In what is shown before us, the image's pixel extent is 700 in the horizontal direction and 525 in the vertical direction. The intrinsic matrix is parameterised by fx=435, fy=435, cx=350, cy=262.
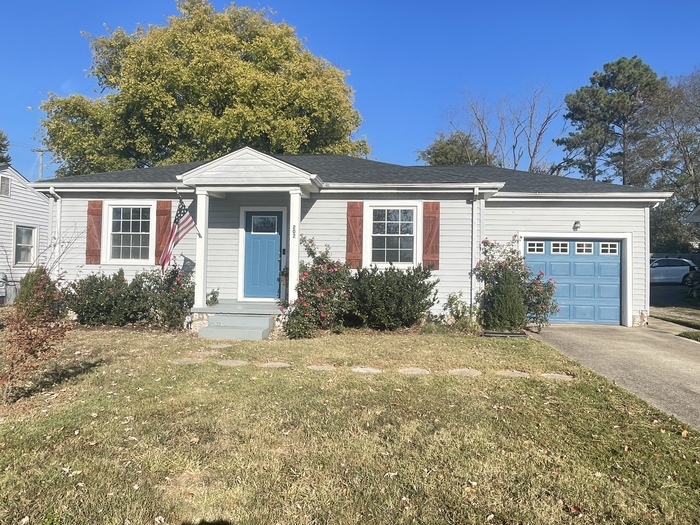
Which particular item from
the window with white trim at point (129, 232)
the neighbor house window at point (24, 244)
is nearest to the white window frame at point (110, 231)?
the window with white trim at point (129, 232)

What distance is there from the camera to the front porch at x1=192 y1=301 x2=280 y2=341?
25.7 feet

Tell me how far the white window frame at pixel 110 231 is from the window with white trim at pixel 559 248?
8714mm

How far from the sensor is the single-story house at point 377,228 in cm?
911

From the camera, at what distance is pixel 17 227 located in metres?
14.8

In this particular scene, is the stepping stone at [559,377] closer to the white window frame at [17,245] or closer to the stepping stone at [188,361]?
the stepping stone at [188,361]

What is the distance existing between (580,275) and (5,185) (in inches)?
681

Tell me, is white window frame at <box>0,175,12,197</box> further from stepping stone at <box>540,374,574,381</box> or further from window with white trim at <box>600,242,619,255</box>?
window with white trim at <box>600,242,619,255</box>

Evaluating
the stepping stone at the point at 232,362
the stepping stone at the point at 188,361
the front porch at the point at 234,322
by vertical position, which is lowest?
the stepping stone at the point at 188,361

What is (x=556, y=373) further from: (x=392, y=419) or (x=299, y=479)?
(x=299, y=479)

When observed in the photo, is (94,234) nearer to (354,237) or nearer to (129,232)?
(129,232)

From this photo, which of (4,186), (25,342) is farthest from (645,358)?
(4,186)

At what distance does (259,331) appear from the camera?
310 inches

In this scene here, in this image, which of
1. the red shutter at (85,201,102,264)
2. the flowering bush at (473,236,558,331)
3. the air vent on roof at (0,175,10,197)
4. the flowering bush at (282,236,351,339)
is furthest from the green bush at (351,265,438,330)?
the air vent on roof at (0,175,10,197)

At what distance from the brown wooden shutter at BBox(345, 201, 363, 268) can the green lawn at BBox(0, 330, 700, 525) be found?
397 cm
